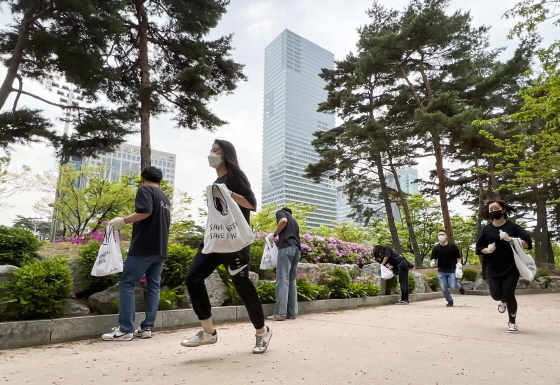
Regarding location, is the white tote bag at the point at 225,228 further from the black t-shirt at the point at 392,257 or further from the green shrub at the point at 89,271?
the black t-shirt at the point at 392,257

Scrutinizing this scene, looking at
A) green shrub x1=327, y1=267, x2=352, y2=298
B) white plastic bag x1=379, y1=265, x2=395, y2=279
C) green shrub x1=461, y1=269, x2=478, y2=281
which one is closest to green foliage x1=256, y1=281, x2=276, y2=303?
green shrub x1=327, y1=267, x2=352, y2=298

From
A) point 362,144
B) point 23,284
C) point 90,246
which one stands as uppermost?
point 362,144

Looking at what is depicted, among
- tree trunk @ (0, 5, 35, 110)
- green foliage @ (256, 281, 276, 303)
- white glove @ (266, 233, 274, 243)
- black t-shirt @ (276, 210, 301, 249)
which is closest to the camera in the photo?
black t-shirt @ (276, 210, 301, 249)

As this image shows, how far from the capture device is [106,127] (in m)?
11.9

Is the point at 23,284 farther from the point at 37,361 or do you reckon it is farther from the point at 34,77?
the point at 34,77

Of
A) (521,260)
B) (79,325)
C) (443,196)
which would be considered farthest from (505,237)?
(443,196)

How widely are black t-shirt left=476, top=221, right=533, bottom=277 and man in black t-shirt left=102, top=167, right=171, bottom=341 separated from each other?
14.1ft

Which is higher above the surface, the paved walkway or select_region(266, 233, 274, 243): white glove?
select_region(266, 233, 274, 243): white glove

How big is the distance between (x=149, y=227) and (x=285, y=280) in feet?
7.96

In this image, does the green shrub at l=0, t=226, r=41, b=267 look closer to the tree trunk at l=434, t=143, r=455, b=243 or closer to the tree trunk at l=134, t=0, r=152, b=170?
the tree trunk at l=134, t=0, r=152, b=170

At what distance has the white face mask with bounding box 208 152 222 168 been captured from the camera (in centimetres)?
329

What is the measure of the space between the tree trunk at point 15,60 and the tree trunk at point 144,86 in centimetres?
328

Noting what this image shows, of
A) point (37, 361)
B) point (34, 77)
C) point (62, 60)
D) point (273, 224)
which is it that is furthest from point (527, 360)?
point (273, 224)

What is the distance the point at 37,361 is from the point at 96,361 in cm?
51
